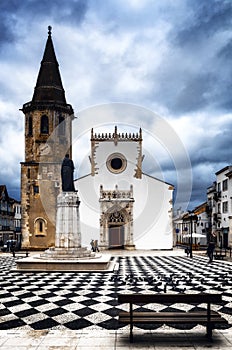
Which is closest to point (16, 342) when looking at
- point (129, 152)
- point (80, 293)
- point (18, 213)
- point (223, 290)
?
point (80, 293)

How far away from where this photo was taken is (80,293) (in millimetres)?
9906

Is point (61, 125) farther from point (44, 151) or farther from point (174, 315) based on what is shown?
point (174, 315)

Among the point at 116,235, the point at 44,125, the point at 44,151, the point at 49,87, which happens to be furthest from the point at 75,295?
the point at 49,87

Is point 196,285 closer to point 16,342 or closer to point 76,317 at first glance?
point 76,317

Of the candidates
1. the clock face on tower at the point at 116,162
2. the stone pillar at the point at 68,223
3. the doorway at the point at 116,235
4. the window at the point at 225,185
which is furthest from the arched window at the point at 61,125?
the window at the point at 225,185

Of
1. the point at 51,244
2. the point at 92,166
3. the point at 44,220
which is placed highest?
the point at 92,166

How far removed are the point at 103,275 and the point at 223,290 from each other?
5.09m

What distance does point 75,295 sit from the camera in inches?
378

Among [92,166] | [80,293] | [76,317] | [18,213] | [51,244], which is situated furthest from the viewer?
[18,213]

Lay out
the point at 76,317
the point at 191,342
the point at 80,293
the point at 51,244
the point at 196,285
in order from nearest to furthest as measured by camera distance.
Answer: the point at 191,342, the point at 76,317, the point at 80,293, the point at 196,285, the point at 51,244

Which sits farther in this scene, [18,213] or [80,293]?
[18,213]

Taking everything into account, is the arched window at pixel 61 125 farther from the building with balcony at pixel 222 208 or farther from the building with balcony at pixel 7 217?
the building with balcony at pixel 222 208

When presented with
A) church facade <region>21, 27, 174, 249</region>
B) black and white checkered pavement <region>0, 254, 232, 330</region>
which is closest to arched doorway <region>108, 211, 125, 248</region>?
church facade <region>21, 27, 174, 249</region>

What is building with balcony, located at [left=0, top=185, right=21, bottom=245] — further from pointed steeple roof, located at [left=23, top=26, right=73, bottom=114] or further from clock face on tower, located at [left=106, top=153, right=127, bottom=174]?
clock face on tower, located at [left=106, top=153, right=127, bottom=174]
